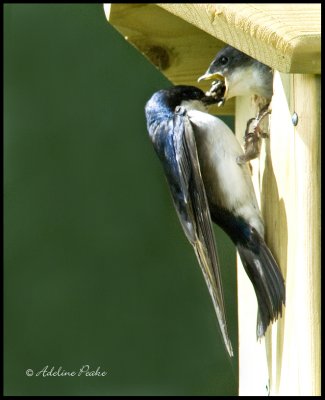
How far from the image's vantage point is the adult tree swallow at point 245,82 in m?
2.37

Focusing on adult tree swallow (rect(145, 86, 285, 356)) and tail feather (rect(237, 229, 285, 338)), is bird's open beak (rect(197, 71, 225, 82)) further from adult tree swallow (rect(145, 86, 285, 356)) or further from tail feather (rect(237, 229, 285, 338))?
tail feather (rect(237, 229, 285, 338))

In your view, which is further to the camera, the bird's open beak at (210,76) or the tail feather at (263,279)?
the bird's open beak at (210,76)

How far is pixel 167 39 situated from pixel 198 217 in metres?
0.47

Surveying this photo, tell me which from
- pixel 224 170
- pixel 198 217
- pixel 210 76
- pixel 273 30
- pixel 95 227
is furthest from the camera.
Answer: pixel 95 227

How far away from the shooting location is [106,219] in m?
3.79

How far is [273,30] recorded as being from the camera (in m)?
1.89

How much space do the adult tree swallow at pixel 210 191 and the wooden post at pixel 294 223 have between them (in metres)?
0.03

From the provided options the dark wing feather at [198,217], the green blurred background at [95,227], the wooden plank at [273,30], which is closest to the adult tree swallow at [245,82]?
the dark wing feather at [198,217]

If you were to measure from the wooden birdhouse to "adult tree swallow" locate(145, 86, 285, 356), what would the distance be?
0.03m

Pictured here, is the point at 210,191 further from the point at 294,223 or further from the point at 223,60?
the point at 294,223

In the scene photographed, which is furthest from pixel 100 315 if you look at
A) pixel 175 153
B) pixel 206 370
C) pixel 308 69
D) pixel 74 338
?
pixel 308 69

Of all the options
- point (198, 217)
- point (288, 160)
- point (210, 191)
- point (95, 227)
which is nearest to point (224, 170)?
point (210, 191)

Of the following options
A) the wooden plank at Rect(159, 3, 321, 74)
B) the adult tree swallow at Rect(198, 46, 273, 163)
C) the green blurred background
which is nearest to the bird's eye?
the adult tree swallow at Rect(198, 46, 273, 163)

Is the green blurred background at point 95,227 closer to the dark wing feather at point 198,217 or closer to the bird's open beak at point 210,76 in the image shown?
the bird's open beak at point 210,76
